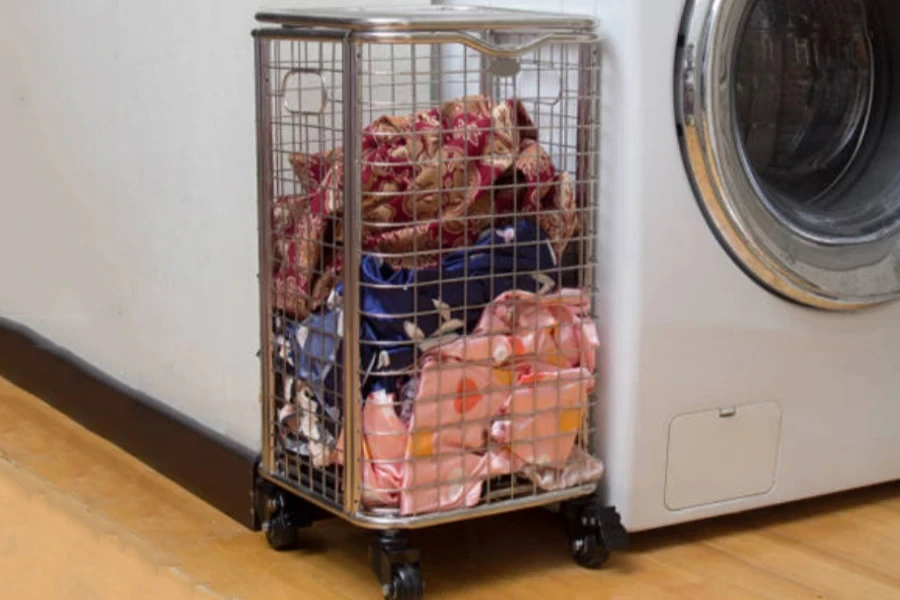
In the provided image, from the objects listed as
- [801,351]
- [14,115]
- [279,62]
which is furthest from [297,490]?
[14,115]

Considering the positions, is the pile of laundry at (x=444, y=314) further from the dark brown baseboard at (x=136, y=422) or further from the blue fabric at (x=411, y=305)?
the dark brown baseboard at (x=136, y=422)

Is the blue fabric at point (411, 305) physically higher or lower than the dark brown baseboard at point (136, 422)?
higher

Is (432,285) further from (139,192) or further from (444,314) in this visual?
(139,192)

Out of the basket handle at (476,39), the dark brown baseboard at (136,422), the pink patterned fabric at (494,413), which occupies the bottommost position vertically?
the dark brown baseboard at (136,422)

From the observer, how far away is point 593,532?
174cm

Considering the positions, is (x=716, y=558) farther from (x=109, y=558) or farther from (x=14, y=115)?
(x=14, y=115)

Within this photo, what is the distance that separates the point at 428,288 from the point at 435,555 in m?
0.36

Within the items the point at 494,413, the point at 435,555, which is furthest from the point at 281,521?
the point at 494,413

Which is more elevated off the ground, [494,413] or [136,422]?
[494,413]

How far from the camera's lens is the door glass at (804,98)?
1.82m

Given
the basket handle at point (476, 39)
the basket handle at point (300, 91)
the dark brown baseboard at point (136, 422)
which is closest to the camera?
the basket handle at point (476, 39)

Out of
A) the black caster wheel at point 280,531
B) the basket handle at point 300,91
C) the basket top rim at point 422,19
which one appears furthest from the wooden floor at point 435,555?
the basket top rim at point 422,19

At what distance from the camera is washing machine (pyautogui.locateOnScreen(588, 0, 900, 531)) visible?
171 cm

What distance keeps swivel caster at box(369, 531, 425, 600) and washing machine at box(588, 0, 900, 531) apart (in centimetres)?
30
